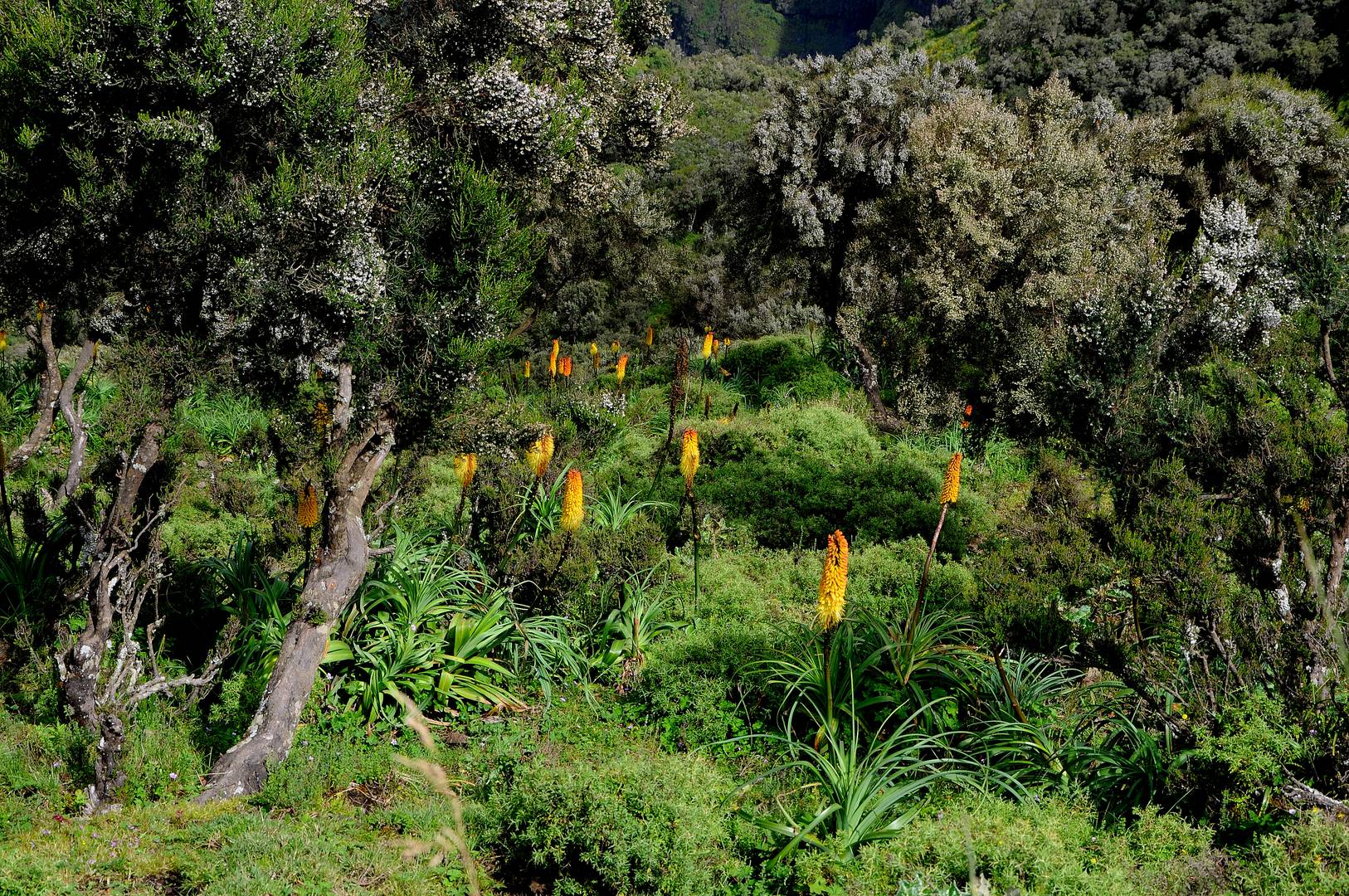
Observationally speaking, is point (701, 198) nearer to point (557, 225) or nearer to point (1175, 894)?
point (557, 225)

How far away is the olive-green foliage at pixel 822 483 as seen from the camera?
9.12 metres

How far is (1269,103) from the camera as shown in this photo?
63.9 ft

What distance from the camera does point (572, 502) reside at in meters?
6.70

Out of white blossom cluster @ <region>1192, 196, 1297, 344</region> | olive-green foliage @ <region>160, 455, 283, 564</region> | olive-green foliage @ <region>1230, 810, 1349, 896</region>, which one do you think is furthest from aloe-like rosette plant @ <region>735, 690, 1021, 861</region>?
white blossom cluster @ <region>1192, 196, 1297, 344</region>

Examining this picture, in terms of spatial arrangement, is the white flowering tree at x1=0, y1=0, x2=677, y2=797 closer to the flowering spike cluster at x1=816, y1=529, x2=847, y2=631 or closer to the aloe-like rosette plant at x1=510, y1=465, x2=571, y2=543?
the aloe-like rosette plant at x1=510, y1=465, x2=571, y2=543

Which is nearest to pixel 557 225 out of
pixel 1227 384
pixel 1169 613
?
pixel 1227 384

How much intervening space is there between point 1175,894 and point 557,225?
1445cm

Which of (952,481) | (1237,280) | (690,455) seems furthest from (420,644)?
(1237,280)

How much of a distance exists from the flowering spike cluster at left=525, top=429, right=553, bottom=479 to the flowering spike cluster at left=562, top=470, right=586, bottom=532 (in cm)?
114

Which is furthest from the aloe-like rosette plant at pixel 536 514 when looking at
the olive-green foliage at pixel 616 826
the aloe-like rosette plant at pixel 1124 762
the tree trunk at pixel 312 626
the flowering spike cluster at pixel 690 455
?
the aloe-like rosette plant at pixel 1124 762

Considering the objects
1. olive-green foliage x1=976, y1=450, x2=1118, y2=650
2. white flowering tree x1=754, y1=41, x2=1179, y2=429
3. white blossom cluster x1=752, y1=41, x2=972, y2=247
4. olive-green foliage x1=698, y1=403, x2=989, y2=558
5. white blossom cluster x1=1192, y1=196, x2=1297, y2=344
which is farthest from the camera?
white blossom cluster x1=752, y1=41, x2=972, y2=247

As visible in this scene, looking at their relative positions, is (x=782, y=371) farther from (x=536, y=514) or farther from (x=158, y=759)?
(x=158, y=759)

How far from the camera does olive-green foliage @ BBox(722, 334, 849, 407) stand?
47.6ft

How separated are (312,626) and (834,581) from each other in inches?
128
